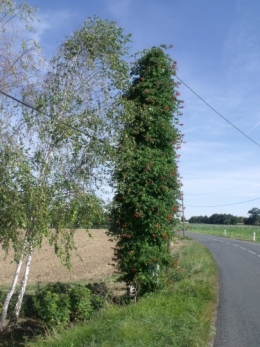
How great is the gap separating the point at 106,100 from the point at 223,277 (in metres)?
8.18

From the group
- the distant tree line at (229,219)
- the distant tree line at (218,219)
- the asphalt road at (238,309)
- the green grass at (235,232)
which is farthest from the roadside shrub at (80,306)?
the distant tree line at (218,219)

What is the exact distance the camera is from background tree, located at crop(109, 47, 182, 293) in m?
12.8

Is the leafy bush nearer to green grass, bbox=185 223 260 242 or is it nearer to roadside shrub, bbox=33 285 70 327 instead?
roadside shrub, bbox=33 285 70 327

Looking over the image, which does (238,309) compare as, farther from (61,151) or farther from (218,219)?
(218,219)

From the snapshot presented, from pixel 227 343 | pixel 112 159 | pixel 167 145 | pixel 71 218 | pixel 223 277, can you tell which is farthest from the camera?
pixel 223 277

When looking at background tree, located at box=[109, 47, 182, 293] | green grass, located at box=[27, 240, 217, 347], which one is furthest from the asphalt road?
background tree, located at box=[109, 47, 182, 293]

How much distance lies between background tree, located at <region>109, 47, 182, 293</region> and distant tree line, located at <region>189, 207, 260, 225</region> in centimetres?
12924

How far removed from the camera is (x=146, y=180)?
42.5ft

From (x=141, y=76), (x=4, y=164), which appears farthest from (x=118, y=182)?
(x=4, y=164)

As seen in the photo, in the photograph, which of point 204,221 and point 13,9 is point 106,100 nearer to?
point 13,9

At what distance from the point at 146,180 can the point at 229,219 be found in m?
145

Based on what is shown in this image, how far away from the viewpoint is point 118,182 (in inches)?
509

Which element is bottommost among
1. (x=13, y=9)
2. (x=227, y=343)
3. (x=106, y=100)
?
(x=227, y=343)

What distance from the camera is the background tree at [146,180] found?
12836mm
